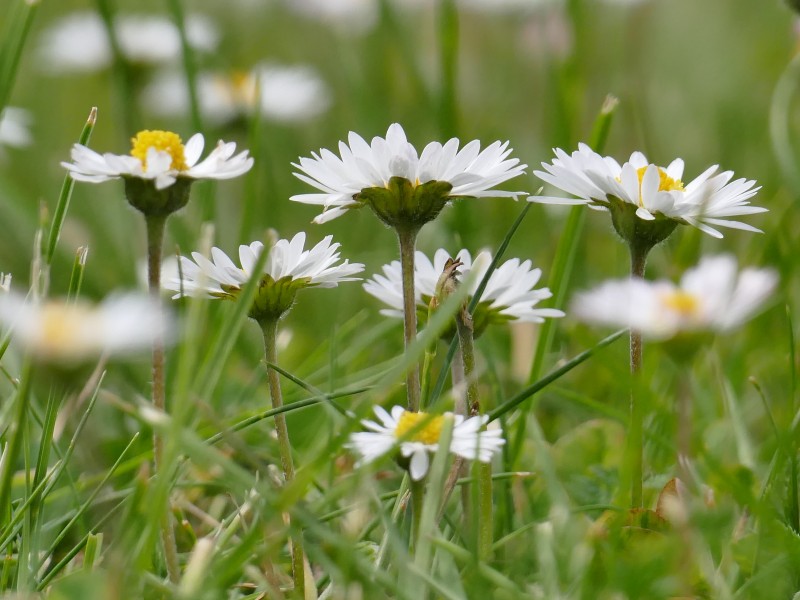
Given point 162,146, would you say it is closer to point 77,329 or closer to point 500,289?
point 77,329

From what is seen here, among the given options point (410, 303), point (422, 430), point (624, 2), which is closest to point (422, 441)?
point (422, 430)

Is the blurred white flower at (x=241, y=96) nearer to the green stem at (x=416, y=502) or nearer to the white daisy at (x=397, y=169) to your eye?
the white daisy at (x=397, y=169)

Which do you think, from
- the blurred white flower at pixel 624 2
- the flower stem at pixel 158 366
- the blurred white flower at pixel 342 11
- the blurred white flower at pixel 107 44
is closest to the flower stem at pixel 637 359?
the flower stem at pixel 158 366

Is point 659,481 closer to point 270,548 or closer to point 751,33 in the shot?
point 270,548

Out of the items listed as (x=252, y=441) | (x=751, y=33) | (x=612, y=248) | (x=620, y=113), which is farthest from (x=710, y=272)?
(x=751, y=33)

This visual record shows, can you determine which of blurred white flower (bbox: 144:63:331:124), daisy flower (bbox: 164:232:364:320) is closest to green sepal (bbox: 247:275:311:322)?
daisy flower (bbox: 164:232:364:320)

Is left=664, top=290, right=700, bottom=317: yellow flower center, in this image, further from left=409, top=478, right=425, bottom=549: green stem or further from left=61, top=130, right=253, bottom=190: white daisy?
left=61, top=130, right=253, bottom=190: white daisy
